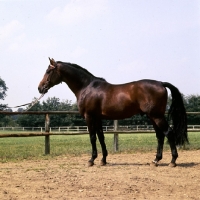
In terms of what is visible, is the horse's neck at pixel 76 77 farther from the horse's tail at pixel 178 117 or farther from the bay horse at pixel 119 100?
the horse's tail at pixel 178 117

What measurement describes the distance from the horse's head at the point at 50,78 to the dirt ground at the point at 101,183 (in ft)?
→ 5.71

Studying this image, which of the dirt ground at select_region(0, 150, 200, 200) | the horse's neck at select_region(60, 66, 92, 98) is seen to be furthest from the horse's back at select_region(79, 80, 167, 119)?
the dirt ground at select_region(0, 150, 200, 200)

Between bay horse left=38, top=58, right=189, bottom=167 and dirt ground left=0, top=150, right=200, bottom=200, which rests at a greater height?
bay horse left=38, top=58, right=189, bottom=167

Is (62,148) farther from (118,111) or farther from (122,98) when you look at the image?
(122,98)

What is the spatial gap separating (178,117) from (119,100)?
1.34m

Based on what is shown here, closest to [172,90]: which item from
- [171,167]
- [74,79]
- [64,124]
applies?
[171,167]

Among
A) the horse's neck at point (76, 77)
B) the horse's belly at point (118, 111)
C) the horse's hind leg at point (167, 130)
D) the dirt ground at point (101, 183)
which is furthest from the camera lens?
the horse's neck at point (76, 77)

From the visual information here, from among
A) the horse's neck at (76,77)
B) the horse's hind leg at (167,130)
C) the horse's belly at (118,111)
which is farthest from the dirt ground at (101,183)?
the horse's neck at (76,77)

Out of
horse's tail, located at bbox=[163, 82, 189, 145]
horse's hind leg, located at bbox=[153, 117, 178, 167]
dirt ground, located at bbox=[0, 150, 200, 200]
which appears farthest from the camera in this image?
horse's tail, located at bbox=[163, 82, 189, 145]

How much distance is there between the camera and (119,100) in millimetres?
6797

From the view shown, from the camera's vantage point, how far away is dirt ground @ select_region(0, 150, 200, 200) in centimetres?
432

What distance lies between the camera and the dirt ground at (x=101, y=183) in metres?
4.32

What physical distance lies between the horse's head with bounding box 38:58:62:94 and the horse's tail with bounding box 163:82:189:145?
2.43 m

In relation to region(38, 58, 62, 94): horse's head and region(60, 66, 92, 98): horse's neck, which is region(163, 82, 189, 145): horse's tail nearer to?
region(60, 66, 92, 98): horse's neck
